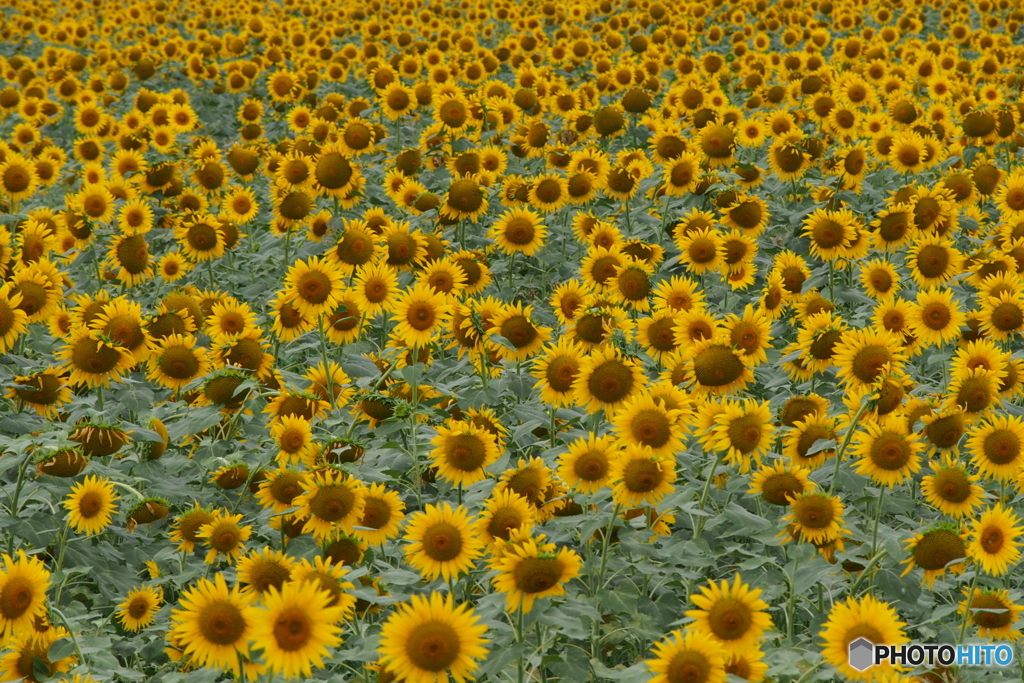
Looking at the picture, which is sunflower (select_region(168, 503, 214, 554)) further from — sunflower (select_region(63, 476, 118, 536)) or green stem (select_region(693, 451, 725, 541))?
green stem (select_region(693, 451, 725, 541))

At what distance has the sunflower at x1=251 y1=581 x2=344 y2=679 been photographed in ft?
9.62

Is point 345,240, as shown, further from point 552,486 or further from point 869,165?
point 869,165

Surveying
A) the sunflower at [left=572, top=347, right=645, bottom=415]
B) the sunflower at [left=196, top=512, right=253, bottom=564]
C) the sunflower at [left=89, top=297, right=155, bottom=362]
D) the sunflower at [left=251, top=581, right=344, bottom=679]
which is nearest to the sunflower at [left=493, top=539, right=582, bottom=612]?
the sunflower at [left=251, top=581, right=344, bottom=679]

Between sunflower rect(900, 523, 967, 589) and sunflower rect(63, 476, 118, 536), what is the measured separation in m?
3.62

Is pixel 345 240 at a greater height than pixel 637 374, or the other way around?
pixel 345 240

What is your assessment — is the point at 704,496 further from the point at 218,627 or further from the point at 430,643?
the point at 218,627

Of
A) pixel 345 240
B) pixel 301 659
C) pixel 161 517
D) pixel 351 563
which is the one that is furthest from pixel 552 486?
pixel 345 240

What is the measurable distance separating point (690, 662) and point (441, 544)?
112 cm

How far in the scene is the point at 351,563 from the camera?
13.0ft

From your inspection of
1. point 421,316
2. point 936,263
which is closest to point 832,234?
point 936,263

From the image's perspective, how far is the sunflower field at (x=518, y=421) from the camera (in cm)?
366

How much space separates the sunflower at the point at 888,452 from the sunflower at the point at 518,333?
1810mm

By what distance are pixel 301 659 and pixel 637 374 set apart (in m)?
2.15

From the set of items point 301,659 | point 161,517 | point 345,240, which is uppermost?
point 345,240
